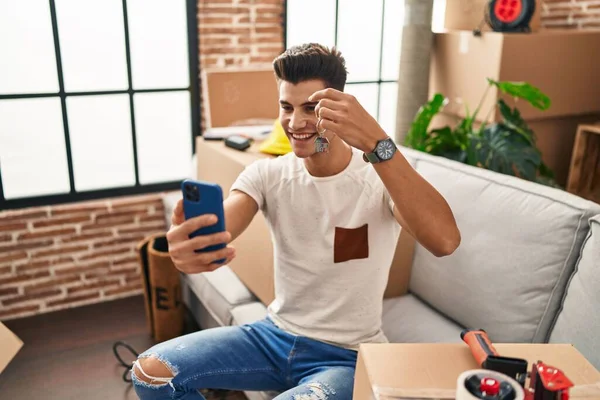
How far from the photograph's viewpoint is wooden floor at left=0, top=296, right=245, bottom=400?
7.07ft

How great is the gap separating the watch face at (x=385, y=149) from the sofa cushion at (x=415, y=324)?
0.77 m

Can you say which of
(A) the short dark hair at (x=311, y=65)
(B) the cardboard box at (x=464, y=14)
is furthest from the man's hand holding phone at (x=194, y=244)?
(B) the cardboard box at (x=464, y=14)

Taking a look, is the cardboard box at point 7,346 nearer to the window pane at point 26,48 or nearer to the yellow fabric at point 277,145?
the yellow fabric at point 277,145

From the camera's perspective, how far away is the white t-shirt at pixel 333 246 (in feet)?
→ 4.70

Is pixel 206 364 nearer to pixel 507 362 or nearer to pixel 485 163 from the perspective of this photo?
pixel 507 362

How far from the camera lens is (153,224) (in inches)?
116

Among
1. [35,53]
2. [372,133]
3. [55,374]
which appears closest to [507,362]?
[372,133]

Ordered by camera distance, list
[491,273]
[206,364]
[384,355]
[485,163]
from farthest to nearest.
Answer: [485,163], [491,273], [206,364], [384,355]

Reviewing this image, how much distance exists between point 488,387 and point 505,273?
37.9 inches

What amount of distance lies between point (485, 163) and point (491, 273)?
960 mm

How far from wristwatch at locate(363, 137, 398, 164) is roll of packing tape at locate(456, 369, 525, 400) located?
519mm

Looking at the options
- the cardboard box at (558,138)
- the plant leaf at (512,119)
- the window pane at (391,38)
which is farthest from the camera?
the window pane at (391,38)

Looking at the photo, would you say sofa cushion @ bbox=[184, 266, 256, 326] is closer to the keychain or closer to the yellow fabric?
the yellow fabric

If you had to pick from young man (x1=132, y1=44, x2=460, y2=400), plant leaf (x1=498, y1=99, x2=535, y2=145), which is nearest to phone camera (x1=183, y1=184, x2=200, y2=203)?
young man (x1=132, y1=44, x2=460, y2=400)
